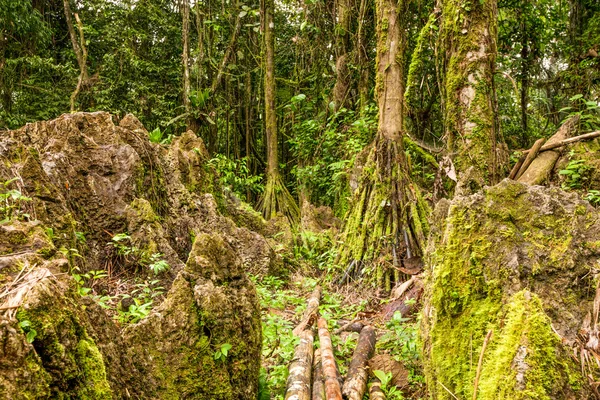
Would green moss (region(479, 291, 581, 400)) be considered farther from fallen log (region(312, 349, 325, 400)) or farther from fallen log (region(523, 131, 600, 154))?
fallen log (region(523, 131, 600, 154))

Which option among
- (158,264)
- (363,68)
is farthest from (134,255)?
(363,68)

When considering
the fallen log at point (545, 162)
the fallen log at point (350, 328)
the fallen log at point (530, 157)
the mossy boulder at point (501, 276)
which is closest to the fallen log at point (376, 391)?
the mossy boulder at point (501, 276)

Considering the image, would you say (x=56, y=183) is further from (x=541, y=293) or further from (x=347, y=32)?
(x=347, y=32)

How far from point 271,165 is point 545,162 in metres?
5.78

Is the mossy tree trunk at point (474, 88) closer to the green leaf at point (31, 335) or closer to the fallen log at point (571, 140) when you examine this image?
the fallen log at point (571, 140)

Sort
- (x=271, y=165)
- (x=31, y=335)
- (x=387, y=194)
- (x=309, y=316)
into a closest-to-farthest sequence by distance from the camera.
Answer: (x=31, y=335)
(x=309, y=316)
(x=387, y=194)
(x=271, y=165)

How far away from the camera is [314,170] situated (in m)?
9.57

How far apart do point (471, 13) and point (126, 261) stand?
4.38 metres

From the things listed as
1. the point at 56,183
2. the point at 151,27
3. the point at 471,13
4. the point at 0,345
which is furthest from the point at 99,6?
the point at 0,345

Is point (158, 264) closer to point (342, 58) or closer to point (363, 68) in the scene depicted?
point (363, 68)

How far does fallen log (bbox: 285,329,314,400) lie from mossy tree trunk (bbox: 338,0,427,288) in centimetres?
197

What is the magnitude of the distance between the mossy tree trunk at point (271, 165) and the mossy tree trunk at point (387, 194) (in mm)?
3584

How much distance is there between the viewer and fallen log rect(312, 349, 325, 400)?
103 inches

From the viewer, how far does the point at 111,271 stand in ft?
13.9
